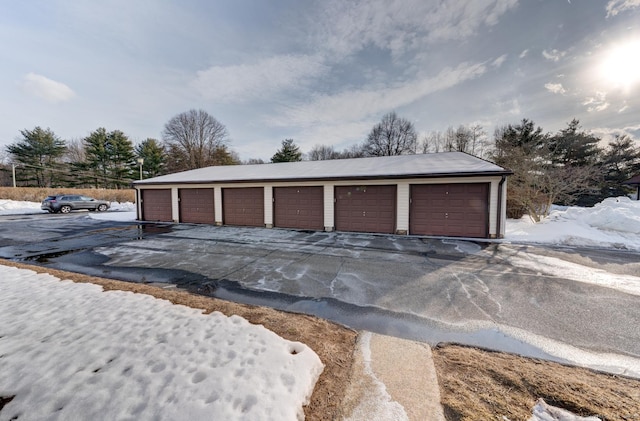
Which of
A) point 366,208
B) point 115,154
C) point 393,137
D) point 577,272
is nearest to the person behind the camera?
point 577,272

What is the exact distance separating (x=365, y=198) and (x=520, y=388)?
8.78 metres

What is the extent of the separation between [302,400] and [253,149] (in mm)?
40693

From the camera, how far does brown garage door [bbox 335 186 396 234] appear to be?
34.0 feet

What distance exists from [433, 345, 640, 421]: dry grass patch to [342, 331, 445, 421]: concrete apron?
0.12m

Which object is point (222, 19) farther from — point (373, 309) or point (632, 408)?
point (632, 408)

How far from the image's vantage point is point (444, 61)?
1195 centimetres

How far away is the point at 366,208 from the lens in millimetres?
10641

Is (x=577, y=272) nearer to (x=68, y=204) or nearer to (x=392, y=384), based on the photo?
(x=392, y=384)

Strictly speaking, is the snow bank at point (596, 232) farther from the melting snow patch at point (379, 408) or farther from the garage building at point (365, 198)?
the melting snow patch at point (379, 408)

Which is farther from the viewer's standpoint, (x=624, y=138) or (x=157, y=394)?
(x=624, y=138)

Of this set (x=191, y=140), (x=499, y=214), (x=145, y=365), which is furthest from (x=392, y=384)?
(x=191, y=140)

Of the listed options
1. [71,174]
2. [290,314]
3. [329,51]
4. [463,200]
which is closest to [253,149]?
[71,174]

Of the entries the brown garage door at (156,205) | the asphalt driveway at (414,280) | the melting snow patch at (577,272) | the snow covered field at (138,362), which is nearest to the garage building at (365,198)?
the brown garage door at (156,205)

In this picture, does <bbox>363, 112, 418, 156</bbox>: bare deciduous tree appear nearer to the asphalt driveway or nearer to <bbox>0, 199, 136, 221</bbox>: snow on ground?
the asphalt driveway
